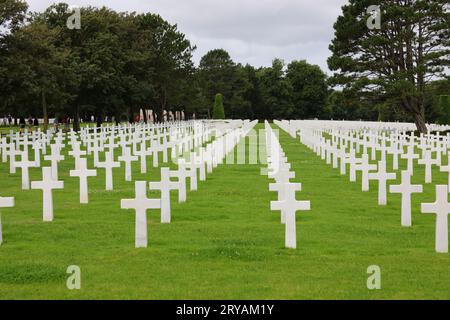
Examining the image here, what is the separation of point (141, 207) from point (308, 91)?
107968 millimetres

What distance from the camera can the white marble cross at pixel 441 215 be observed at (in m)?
9.75

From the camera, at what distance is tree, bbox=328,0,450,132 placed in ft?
145

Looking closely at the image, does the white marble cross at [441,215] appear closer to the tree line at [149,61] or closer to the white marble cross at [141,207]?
the white marble cross at [141,207]

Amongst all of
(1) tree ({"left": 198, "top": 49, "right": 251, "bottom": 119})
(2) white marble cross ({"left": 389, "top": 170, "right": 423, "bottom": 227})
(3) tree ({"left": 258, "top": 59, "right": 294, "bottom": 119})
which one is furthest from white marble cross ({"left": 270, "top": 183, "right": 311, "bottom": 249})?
(3) tree ({"left": 258, "top": 59, "right": 294, "bottom": 119})

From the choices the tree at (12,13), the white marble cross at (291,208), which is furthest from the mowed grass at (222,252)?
the tree at (12,13)

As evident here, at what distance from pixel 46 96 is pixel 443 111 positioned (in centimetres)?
3665

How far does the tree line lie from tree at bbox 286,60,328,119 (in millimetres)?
35118

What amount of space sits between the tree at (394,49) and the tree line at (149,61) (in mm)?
65

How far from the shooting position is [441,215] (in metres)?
9.84

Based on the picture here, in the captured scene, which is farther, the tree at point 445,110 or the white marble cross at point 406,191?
the tree at point 445,110

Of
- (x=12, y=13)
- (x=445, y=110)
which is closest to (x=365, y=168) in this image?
(x=12, y=13)

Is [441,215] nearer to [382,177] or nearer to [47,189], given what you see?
[382,177]

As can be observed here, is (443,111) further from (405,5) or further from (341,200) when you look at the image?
(341,200)

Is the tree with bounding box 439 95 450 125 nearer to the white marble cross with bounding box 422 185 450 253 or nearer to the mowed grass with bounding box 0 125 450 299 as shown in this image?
the mowed grass with bounding box 0 125 450 299
